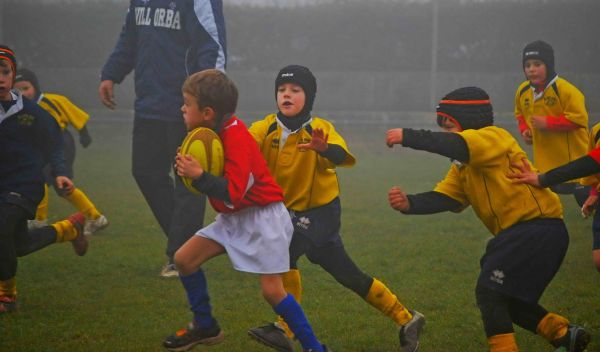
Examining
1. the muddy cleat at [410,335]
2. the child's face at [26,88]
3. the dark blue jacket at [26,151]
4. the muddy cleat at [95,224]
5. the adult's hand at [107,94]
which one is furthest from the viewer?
the child's face at [26,88]

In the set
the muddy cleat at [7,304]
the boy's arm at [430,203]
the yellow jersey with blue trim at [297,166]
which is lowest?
the muddy cleat at [7,304]

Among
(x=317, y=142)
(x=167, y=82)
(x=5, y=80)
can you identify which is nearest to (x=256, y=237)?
(x=317, y=142)

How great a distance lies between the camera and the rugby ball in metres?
5.00

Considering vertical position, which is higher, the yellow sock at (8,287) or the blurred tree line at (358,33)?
the blurred tree line at (358,33)

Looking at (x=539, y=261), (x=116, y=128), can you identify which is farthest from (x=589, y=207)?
(x=116, y=128)

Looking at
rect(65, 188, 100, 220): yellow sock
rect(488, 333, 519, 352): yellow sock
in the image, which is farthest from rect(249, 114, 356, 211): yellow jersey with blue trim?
rect(65, 188, 100, 220): yellow sock

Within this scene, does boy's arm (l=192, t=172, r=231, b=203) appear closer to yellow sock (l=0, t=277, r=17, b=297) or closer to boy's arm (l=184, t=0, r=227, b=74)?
yellow sock (l=0, t=277, r=17, b=297)

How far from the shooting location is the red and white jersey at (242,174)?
5.03 meters

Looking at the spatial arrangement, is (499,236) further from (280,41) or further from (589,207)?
(280,41)

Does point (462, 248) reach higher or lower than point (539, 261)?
lower

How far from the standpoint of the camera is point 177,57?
8.03 meters

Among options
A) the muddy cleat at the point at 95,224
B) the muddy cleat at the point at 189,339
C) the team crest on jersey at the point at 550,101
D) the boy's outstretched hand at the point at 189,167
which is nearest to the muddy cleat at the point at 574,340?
the muddy cleat at the point at 189,339

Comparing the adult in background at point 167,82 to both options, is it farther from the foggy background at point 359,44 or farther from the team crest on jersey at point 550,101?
the foggy background at point 359,44

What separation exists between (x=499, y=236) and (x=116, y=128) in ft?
77.4
